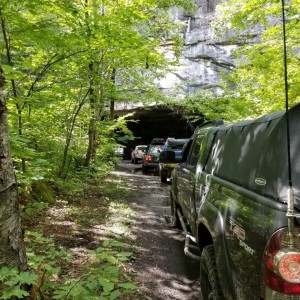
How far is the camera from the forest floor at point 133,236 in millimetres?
4316

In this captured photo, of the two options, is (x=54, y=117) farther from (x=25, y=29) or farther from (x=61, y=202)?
(x=25, y=29)

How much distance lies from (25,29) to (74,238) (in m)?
3.88

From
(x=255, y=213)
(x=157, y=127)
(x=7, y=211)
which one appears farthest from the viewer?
(x=157, y=127)

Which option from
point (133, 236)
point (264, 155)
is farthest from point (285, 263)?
point (133, 236)

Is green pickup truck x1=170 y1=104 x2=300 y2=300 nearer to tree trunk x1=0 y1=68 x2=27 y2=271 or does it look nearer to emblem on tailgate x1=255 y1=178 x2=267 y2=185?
emblem on tailgate x1=255 y1=178 x2=267 y2=185

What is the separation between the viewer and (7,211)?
9.59 feet

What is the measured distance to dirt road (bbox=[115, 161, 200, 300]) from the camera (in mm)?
4121

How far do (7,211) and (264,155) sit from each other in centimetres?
235

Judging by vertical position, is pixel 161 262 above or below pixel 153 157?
below

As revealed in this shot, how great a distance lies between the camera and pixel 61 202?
833 cm

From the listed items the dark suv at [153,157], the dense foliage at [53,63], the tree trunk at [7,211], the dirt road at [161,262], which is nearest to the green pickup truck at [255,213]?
the dirt road at [161,262]

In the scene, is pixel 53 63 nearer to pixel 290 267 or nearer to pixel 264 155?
pixel 264 155

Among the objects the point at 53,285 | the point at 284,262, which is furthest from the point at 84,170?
the point at 284,262

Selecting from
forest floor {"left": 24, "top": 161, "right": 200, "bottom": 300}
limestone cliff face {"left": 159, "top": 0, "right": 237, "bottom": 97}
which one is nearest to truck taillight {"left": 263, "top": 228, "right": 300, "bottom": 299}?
forest floor {"left": 24, "top": 161, "right": 200, "bottom": 300}
